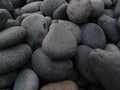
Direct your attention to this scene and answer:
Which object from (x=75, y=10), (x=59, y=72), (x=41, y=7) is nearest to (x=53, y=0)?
(x=41, y=7)

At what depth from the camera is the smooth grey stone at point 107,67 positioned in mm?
1447

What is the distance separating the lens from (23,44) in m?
1.64

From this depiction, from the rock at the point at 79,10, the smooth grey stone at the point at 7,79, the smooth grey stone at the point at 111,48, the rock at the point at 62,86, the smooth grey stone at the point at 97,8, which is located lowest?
the rock at the point at 62,86

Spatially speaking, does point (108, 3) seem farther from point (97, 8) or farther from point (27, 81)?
point (27, 81)

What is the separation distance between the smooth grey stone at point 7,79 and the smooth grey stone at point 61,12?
492 mm

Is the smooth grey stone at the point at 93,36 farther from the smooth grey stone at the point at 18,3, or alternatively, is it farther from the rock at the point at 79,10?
the smooth grey stone at the point at 18,3

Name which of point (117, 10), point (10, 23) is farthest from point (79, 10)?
point (10, 23)

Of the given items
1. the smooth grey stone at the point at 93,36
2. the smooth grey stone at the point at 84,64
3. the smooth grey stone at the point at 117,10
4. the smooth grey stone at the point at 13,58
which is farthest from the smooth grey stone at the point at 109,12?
the smooth grey stone at the point at 13,58

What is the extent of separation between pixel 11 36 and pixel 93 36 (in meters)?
0.54

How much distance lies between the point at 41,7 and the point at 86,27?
431mm

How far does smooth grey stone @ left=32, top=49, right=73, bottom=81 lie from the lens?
152cm

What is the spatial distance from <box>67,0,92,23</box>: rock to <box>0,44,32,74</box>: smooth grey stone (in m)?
0.38

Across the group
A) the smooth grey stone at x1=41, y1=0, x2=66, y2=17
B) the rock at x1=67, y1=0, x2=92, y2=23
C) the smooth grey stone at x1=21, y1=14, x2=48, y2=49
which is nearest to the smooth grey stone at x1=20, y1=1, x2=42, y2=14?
the smooth grey stone at x1=41, y1=0, x2=66, y2=17

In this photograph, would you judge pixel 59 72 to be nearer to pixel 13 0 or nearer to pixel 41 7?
pixel 41 7
